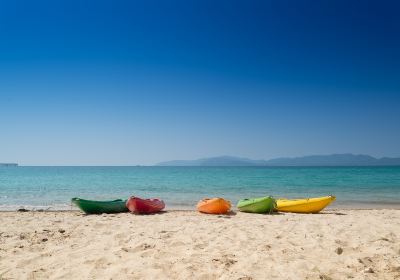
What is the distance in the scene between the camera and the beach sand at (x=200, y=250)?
16.6 feet

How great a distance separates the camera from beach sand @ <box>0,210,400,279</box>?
505 centimetres

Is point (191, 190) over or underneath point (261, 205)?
underneath

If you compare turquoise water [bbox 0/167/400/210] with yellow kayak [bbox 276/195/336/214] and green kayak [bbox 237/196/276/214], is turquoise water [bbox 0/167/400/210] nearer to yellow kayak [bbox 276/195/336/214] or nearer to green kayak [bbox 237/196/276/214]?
green kayak [bbox 237/196/276/214]

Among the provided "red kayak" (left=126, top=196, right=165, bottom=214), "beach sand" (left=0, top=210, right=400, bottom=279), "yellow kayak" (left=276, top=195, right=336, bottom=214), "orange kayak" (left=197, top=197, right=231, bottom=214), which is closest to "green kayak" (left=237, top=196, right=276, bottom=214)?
"yellow kayak" (left=276, top=195, right=336, bottom=214)

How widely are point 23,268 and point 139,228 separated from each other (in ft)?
11.8

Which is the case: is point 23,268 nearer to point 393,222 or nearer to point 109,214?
point 109,214

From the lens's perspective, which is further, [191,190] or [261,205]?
[191,190]

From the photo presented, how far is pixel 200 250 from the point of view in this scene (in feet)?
20.6

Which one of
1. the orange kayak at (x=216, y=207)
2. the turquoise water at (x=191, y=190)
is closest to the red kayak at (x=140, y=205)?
the orange kayak at (x=216, y=207)

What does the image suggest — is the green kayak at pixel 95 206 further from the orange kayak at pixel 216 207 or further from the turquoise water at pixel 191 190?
the turquoise water at pixel 191 190

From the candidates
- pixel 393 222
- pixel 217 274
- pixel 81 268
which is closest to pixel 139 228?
pixel 81 268

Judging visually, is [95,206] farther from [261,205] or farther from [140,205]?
[261,205]

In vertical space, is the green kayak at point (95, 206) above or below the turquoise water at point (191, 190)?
above

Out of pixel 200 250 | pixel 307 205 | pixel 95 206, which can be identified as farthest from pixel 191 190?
pixel 200 250
